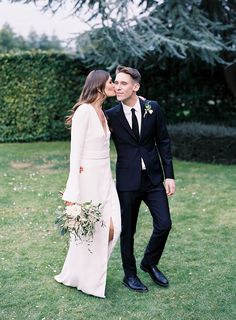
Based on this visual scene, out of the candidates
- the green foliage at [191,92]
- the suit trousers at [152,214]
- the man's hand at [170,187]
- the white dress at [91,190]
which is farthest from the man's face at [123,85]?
the green foliage at [191,92]

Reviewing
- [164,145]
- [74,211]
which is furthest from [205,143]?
[74,211]

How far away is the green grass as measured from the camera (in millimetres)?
3902

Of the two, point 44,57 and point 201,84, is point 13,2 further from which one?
point 201,84

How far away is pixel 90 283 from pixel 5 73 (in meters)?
10.6

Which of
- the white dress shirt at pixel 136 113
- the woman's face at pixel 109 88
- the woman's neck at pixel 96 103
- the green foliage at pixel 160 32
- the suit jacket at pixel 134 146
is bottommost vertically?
the suit jacket at pixel 134 146

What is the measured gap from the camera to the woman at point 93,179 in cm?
392

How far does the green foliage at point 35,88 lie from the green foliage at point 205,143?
4.21m

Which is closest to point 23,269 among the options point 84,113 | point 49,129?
point 84,113

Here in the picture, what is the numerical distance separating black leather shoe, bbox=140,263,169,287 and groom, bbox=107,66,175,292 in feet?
0.53

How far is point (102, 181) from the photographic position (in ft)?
13.3

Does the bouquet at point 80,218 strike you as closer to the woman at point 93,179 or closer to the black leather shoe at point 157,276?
the woman at point 93,179

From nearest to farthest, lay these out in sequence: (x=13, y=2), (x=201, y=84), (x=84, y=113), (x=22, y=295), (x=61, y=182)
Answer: (x=84, y=113)
(x=22, y=295)
(x=61, y=182)
(x=13, y=2)
(x=201, y=84)

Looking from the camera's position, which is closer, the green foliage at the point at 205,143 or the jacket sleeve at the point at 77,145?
the jacket sleeve at the point at 77,145

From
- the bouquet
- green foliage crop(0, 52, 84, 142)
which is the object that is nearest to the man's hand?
the bouquet
